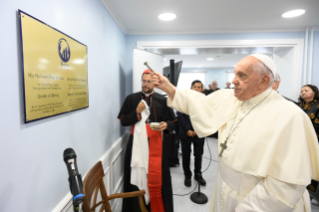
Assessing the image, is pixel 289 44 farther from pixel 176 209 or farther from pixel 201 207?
pixel 176 209

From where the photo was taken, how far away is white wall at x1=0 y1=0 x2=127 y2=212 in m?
0.71

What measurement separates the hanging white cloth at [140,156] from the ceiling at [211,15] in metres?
1.08

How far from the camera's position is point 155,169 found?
188 centimetres

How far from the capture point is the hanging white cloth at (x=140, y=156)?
1.88m

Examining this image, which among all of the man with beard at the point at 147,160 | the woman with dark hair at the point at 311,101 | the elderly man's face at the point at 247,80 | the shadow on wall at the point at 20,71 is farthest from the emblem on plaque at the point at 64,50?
the woman with dark hair at the point at 311,101

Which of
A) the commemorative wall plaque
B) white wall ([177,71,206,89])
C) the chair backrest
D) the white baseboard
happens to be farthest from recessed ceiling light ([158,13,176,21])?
white wall ([177,71,206,89])

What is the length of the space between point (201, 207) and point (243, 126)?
5.63 ft

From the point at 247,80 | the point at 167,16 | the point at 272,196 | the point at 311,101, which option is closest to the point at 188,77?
the point at 311,101

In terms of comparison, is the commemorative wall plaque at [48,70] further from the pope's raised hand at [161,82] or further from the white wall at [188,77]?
the white wall at [188,77]

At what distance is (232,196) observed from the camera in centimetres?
106

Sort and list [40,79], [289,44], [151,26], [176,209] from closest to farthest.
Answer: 1. [40,79]
2. [176,209]
3. [151,26]
4. [289,44]

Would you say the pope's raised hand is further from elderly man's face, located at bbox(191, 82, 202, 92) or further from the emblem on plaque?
elderly man's face, located at bbox(191, 82, 202, 92)

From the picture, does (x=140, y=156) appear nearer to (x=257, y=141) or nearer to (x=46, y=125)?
(x=46, y=125)

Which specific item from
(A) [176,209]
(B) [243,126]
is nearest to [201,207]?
(A) [176,209]
